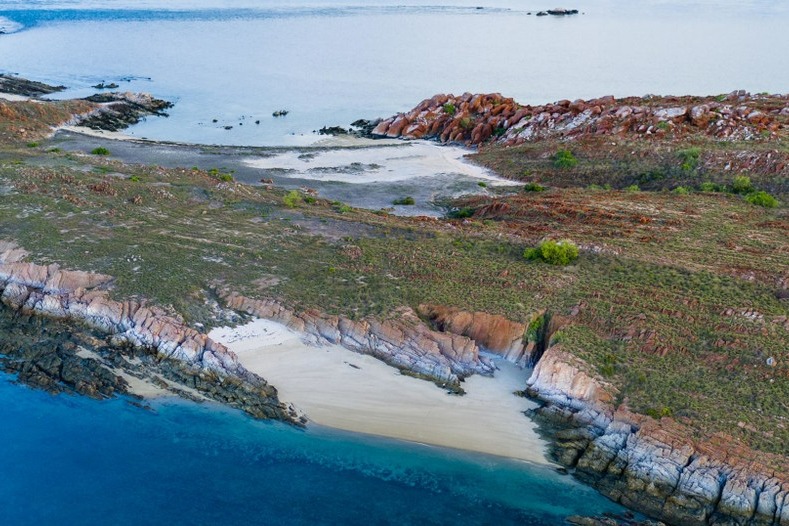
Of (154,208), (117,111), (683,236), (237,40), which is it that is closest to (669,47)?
(237,40)

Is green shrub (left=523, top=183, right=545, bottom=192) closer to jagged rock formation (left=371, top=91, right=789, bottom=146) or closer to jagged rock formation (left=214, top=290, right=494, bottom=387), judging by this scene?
jagged rock formation (left=371, top=91, right=789, bottom=146)

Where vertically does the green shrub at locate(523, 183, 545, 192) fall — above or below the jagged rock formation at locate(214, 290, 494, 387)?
above

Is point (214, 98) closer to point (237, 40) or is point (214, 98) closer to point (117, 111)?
point (117, 111)

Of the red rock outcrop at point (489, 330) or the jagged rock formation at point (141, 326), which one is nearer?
the jagged rock formation at point (141, 326)

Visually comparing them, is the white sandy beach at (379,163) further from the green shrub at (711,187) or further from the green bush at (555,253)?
the green bush at (555,253)

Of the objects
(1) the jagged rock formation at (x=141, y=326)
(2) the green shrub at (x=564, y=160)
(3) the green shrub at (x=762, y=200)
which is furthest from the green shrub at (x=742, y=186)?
(1) the jagged rock formation at (x=141, y=326)

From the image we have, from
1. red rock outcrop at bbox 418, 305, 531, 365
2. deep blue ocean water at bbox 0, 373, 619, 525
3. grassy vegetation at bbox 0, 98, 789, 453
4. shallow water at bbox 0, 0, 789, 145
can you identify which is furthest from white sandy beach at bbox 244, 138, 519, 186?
deep blue ocean water at bbox 0, 373, 619, 525
